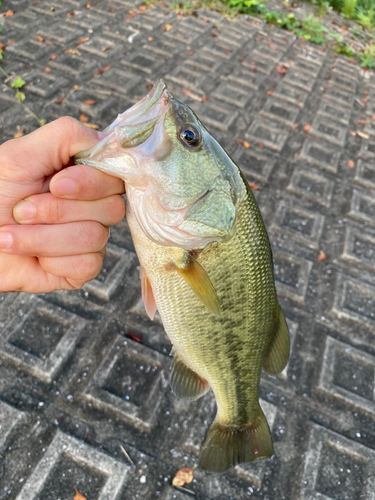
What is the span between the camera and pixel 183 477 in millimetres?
1849

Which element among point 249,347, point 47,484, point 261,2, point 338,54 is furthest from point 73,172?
point 261,2

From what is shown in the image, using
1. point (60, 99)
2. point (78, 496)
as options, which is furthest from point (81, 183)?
point (60, 99)

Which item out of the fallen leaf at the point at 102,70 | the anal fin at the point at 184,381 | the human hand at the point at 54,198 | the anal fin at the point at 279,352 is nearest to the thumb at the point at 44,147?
the human hand at the point at 54,198

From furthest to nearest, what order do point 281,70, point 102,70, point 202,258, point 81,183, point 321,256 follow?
point 281,70 < point 102,70 < point 321,256 < point 202,258 < point 81,183

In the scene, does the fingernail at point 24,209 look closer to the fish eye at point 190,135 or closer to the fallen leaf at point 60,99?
the fish eye at point 190,135

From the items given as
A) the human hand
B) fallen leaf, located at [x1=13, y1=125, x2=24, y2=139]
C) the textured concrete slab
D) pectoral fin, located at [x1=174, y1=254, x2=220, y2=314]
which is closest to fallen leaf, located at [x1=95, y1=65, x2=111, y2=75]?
the textured concrete slab

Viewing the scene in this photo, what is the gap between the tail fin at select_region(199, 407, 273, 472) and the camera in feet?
5.36

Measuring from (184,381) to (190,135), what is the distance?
117cm

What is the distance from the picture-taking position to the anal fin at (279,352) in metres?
1.63

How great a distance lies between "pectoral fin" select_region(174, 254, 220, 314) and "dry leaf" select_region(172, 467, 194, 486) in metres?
1.15

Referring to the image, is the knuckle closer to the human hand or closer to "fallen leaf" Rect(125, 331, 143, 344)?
the human hand

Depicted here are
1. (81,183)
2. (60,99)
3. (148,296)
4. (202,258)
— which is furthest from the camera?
(60,99)

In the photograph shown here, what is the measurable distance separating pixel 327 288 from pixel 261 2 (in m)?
6.06

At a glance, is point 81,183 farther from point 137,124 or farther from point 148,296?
point 148,296
